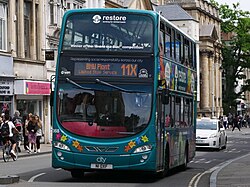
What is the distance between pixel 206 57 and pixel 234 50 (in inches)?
310

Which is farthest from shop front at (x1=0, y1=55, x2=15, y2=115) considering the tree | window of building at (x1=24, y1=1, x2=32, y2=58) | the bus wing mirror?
the tree

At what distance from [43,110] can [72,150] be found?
2892 centimetres

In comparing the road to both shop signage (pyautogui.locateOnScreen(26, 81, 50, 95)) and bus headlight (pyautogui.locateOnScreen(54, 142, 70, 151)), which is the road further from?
shop signage (pyautogui.locateOnScreen(26, 81, 50, 95))

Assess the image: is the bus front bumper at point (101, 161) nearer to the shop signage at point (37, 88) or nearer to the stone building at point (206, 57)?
the shop signage at point (37, 88)

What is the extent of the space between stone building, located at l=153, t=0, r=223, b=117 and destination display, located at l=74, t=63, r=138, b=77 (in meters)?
84.7

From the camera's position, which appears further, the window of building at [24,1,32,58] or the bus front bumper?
the window of building at [24,1,32,58]

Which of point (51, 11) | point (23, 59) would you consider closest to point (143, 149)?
point (23, 59)

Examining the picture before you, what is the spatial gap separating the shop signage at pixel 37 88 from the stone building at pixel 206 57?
58418 mm

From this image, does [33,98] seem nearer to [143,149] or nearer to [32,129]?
[32,129]

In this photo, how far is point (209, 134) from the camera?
4153cm

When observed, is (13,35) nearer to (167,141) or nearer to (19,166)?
(19,166)

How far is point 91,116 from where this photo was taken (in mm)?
19469

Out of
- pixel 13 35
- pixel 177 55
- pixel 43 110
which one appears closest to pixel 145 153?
pixel 177 55

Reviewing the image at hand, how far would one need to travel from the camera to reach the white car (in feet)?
136
